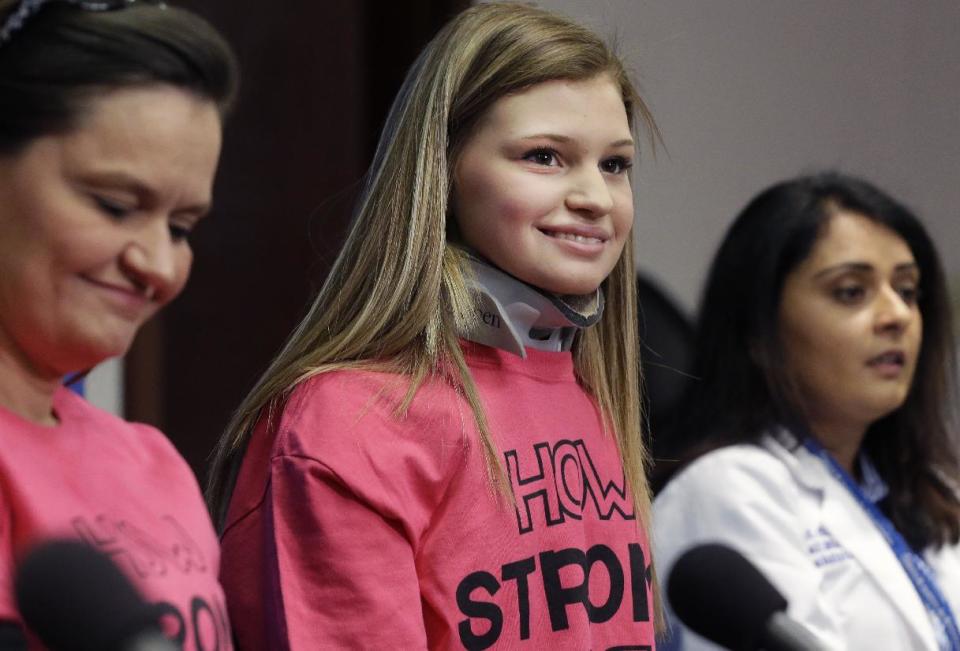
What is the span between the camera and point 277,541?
127cm

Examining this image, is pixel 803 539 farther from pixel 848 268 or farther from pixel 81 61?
pixel 81 61

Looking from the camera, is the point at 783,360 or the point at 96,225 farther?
the point at 783,360

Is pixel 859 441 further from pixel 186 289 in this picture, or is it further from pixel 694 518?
pixel 186 289

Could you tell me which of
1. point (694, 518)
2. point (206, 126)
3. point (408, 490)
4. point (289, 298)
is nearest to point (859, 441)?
point (694, 518)

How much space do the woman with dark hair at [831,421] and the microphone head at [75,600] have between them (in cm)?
133

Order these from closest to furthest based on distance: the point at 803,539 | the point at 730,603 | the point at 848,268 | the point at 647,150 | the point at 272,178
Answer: the point at 730,603 < the point at 803,539 < the point at 848,268 < the point at 272,178 < the point at 647,150

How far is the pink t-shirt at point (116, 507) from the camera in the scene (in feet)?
3.13

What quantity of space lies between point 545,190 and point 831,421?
96 cm

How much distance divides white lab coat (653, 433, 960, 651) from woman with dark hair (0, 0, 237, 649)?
1.05 metres

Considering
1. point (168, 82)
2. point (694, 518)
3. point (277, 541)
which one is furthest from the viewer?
point (694, 518)

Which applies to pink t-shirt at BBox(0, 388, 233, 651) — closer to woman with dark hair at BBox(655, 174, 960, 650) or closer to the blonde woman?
the blonde woman

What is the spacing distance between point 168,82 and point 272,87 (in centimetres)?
173

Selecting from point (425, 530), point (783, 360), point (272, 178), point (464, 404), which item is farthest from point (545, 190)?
point (272, 178)

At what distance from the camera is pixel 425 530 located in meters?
1.33
